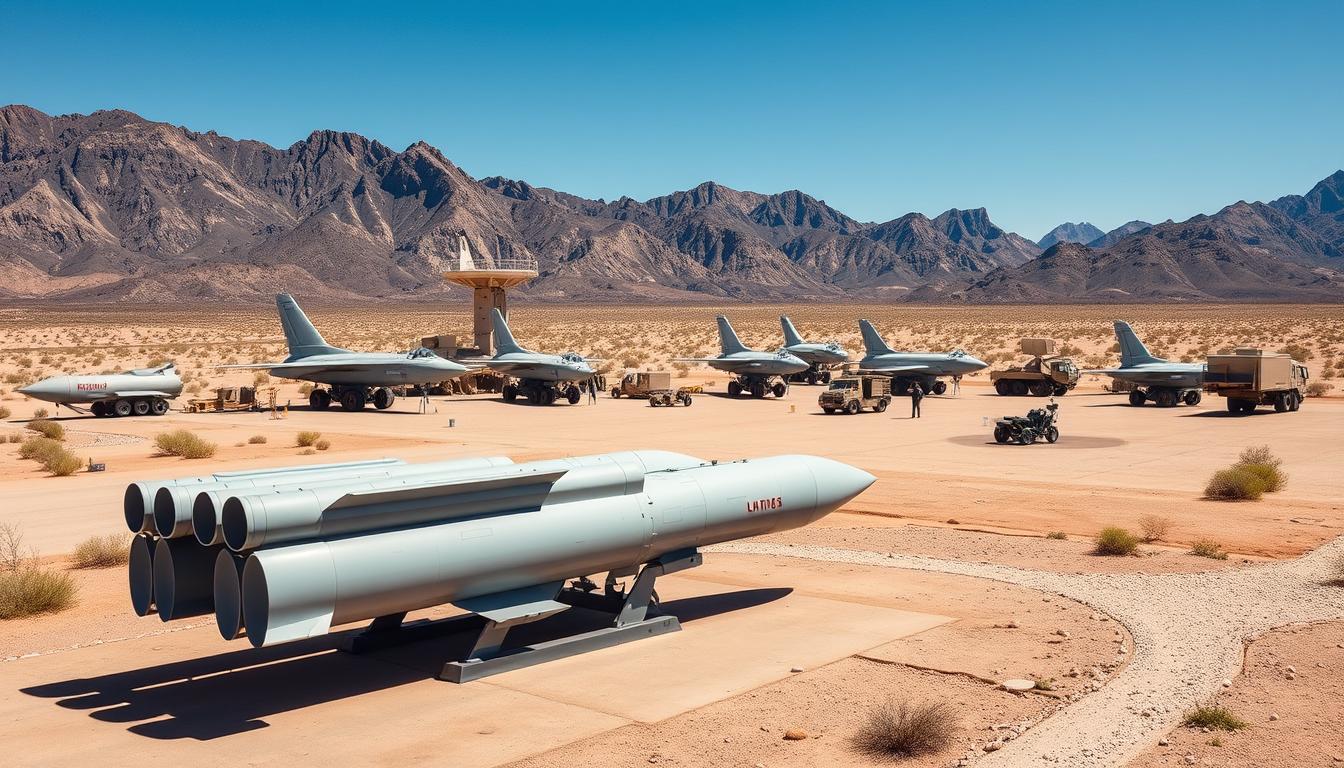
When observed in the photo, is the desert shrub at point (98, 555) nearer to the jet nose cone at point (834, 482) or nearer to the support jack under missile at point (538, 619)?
the support jack under missile at point (538, 619)

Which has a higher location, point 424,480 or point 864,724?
point 424,480

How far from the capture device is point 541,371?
5134 centimetres

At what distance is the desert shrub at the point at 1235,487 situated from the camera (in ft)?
79.8

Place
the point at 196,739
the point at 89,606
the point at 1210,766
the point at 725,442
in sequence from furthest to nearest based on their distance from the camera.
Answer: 1. the point at 725,442
2. the point at 89,606
3. the point at 196,739
4. the point at 1210,766

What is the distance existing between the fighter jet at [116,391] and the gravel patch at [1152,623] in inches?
1291

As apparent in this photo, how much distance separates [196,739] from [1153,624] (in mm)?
11226

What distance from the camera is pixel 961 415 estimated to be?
44812 millimetres

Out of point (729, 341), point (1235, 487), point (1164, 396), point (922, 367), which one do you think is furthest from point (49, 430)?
point (1164, 396)

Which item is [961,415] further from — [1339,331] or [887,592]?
[1339,331]

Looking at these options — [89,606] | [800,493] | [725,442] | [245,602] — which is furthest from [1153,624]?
[725,442]

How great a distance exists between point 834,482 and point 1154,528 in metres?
7.14

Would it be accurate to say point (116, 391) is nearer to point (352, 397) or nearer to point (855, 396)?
point (352, 397)

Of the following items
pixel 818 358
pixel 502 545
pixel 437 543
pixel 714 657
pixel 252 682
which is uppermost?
pixel 818 358

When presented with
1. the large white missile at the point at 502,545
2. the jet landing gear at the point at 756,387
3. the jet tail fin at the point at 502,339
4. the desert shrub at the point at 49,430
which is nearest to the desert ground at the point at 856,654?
the large white missile at the point at 502,545
